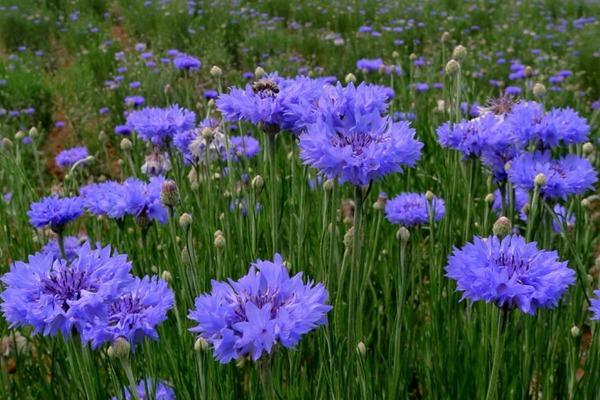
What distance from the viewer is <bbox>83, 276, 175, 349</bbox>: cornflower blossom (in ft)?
4.15

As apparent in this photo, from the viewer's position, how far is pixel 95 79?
19.0 ft

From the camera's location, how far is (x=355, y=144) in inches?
49.1

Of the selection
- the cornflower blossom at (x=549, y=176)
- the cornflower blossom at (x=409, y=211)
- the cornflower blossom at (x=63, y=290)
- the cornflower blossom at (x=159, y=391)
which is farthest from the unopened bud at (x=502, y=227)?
the cornflower blossom at (x=159, y=391)

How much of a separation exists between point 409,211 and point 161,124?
980 mm

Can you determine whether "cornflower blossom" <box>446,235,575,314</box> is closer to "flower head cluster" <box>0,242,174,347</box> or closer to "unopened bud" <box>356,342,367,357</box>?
"unopened bud" <box>356,342,367,357</box>

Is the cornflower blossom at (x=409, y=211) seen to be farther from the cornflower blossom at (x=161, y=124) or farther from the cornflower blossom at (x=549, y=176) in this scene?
the cornflower blossom at (x=161, y=124)

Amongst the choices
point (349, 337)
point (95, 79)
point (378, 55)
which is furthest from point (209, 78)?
point (349, 337)

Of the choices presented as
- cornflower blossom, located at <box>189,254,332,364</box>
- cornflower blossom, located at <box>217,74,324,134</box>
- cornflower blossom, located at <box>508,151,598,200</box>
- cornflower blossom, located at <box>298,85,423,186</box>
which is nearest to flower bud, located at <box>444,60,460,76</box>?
cornflower blossom, located at <box>508,151,598,200</box>

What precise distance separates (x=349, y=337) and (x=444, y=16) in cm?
673

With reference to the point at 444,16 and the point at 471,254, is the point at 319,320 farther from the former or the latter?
the point at 444,16

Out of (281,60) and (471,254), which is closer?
(471,254)

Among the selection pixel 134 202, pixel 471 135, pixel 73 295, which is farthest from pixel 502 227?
pixel 134 202

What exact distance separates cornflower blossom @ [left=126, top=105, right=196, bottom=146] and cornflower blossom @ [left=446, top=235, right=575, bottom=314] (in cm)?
143

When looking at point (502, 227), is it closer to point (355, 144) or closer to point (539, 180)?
point (539, 180)
